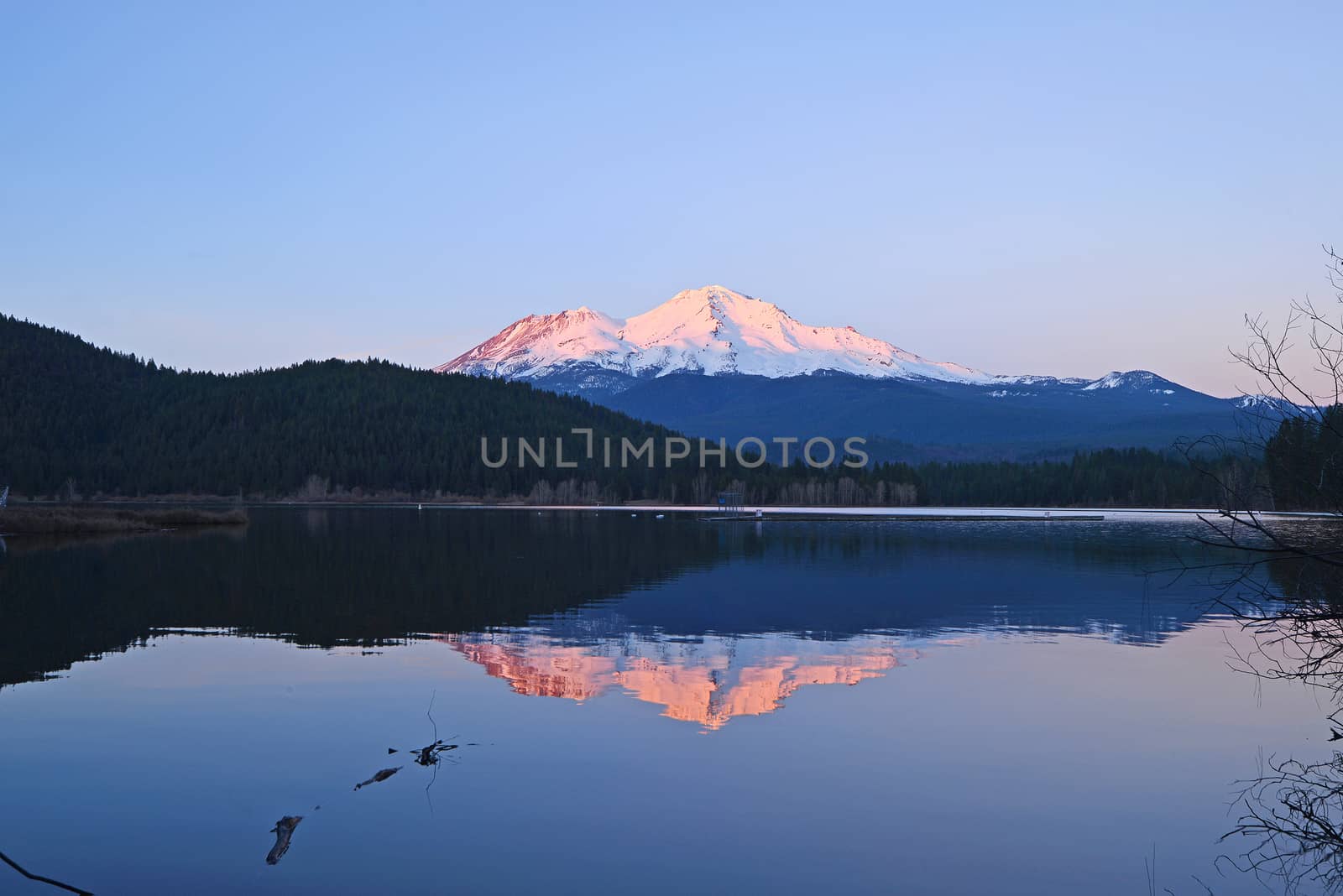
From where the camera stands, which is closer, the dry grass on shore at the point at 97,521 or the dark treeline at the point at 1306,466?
the dark treeline at the point at 1306,466

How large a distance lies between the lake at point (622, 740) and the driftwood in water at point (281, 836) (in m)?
0.22

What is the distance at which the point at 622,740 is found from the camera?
852 inches

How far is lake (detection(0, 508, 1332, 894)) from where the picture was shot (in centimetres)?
1502

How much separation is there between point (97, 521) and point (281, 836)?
83.6m

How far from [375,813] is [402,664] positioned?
13.2 metres

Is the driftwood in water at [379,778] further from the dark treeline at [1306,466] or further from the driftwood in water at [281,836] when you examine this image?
the dark treeline at [1306,466]

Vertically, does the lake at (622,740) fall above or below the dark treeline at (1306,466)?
below

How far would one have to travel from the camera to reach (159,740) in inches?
834

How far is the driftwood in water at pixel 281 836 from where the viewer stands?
1484 cm

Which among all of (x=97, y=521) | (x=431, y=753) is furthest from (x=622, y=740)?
(x=97, y=521)

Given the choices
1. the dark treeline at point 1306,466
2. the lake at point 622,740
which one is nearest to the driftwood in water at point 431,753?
the lake at point 622,740

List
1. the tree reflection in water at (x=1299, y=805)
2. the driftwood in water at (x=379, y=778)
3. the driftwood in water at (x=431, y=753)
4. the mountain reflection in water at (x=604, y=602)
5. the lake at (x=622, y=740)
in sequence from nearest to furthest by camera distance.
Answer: the tree reflection in water at (x=1299, y=805), the lake at (x=622, y=740), the driftwood in water at (x=379, y=778), the driftwood in water at (x=431, y=753), the mountain reflection in water at (x=604, y=602)

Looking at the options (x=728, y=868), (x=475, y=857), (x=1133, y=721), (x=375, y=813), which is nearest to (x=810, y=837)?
(x=728, y=868)

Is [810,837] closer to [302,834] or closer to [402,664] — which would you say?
[302,834]
